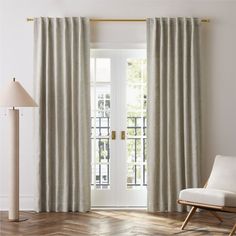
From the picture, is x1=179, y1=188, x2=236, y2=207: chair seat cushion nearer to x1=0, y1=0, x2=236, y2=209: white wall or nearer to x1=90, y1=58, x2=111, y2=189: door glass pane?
x1=0, y1=0, x2=236, y2=209: white wall

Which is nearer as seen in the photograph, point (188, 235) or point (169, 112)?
point (188, 235)

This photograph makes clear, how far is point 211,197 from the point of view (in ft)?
18.2

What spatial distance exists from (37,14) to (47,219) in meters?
2.65

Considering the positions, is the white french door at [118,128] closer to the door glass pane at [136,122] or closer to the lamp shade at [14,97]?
the door glass pane at [136,122]

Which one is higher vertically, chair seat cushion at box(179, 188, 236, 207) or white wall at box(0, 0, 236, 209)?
white wall at box(0, 0, 236, 209)

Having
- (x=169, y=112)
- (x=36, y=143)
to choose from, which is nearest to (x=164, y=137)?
(x=169, y=112)

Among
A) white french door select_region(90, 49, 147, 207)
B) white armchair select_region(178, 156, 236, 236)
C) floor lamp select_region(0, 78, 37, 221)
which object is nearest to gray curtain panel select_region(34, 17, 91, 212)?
white french door select_region(90, 49, 147, 207)

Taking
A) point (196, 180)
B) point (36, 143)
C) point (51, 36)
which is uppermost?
point (51, 36)

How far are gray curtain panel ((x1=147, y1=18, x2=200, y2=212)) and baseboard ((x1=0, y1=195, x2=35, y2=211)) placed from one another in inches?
60.8

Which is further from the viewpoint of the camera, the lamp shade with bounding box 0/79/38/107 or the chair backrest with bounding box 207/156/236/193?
the lamp shade with bounding box 0/79/38/107

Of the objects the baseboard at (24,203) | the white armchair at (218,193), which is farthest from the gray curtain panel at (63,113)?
the white armchair at (218,193)

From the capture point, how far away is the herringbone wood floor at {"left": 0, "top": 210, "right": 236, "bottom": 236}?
18.4 feet

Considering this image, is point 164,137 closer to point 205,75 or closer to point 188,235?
point 205,75

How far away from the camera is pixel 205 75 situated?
23.2ft
